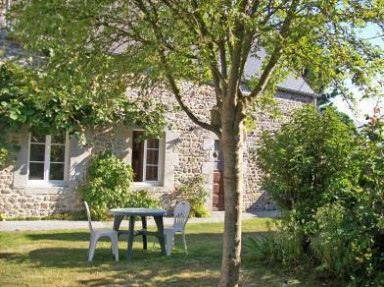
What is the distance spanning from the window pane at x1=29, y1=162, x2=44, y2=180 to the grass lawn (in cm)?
288

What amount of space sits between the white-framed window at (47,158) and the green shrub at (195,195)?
3.44 m

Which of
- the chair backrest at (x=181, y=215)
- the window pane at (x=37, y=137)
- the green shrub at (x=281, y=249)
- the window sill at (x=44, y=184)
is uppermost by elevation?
the window pane at (x=37, y=137)

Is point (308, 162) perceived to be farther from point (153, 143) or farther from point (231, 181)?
point (153, 143)

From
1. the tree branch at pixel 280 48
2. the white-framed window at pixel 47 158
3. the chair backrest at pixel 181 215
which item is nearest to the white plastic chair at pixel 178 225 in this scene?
the chair backrest at pixel 181 215

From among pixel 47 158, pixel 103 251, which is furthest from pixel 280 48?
pixel 47 158

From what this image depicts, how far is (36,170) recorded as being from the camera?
1247 centimetres

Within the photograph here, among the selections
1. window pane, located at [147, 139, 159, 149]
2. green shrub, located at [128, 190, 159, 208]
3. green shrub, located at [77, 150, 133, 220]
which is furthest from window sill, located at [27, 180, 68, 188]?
window pane, located at [147, 139, 159, 149]

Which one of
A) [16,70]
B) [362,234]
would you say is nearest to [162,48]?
[16,70]

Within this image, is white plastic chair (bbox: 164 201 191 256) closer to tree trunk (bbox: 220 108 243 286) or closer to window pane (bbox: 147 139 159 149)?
tree trunk (bbox: 220 108 243 286)

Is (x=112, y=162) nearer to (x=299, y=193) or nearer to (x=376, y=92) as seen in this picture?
(x=299, y=193)

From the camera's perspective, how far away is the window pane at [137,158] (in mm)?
13953

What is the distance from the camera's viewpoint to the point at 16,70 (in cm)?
364

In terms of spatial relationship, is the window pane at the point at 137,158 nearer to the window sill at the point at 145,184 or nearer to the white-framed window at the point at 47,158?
the window sill at the point at 145,184

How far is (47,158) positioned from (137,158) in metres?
2.58
